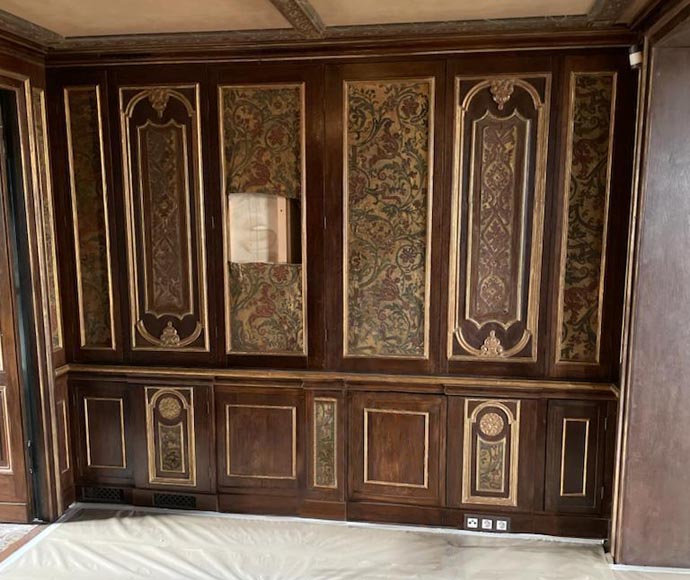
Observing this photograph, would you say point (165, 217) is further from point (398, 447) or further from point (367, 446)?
point (398, 447)

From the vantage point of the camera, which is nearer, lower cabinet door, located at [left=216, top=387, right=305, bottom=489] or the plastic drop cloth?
the plastic drop cloth

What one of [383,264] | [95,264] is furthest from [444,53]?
[95,264]

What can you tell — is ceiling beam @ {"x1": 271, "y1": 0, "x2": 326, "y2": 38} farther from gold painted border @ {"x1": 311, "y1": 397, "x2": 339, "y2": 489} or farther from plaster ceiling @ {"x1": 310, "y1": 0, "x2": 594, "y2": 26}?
gold painted border @ {"x1": 311, "y1": 397, "x2": 339, "y2": 489}

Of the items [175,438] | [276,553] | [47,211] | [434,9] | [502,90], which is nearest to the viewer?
[434,9]

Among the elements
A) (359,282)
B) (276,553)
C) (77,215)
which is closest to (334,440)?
(276,553)

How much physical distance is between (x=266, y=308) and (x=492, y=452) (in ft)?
4.69

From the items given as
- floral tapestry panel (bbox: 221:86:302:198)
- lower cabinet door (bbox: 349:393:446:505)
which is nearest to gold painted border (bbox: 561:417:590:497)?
lower cabinet door (bbox: 349:393:446:505)

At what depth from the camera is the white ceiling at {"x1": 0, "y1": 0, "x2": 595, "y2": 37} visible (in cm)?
251

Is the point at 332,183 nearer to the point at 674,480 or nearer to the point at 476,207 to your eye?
the point at 476,207

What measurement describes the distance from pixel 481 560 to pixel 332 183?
2.04m

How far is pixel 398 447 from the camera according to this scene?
3229 millimetres

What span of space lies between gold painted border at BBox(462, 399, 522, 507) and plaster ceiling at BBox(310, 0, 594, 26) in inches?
73.5

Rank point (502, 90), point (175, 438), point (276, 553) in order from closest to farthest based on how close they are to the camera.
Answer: point (502, 90)
point (276, 553)
point (175, 438)

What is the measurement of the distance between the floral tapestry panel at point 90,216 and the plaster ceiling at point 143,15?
0.42 m
